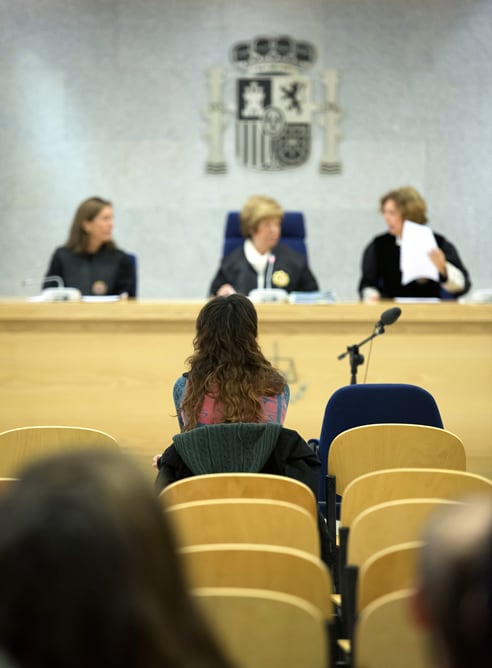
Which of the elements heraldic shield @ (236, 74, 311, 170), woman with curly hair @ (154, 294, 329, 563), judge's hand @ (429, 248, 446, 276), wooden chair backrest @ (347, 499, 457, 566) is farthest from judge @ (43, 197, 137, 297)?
wooden chair backrest @ (347, 499, 457, 566)

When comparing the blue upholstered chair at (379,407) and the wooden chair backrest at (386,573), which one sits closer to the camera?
the wooden chair backrest at (386,573)

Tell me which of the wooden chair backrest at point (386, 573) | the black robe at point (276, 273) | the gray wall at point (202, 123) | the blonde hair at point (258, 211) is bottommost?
the wooden chair backrest at point (386, 573)

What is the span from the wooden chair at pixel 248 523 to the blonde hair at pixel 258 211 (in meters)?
4.11

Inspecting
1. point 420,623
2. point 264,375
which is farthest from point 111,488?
point 264,375

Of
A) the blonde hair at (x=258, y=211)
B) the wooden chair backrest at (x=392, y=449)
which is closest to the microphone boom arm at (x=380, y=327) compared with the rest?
the wooden chair backrest at (x=392, y=449)

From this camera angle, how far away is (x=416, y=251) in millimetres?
5785

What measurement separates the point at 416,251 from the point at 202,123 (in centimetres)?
294

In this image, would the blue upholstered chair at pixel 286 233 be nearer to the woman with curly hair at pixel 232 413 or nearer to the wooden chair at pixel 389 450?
the woman with curly hair at pixel 232 413

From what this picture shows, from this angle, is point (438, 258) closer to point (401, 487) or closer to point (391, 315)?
point (391, 315)

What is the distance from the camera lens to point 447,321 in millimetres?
5301

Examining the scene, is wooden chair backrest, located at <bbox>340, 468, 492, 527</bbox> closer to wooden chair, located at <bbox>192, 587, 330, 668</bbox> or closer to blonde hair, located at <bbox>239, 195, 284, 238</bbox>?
wooden chair, located at <bbox>192, 587, 330, 668</bbox>

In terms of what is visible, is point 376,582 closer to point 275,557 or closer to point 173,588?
point 275,557

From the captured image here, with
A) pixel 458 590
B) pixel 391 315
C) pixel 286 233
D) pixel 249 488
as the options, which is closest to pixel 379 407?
pixel 391 315

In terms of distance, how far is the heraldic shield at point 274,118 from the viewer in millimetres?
7949
